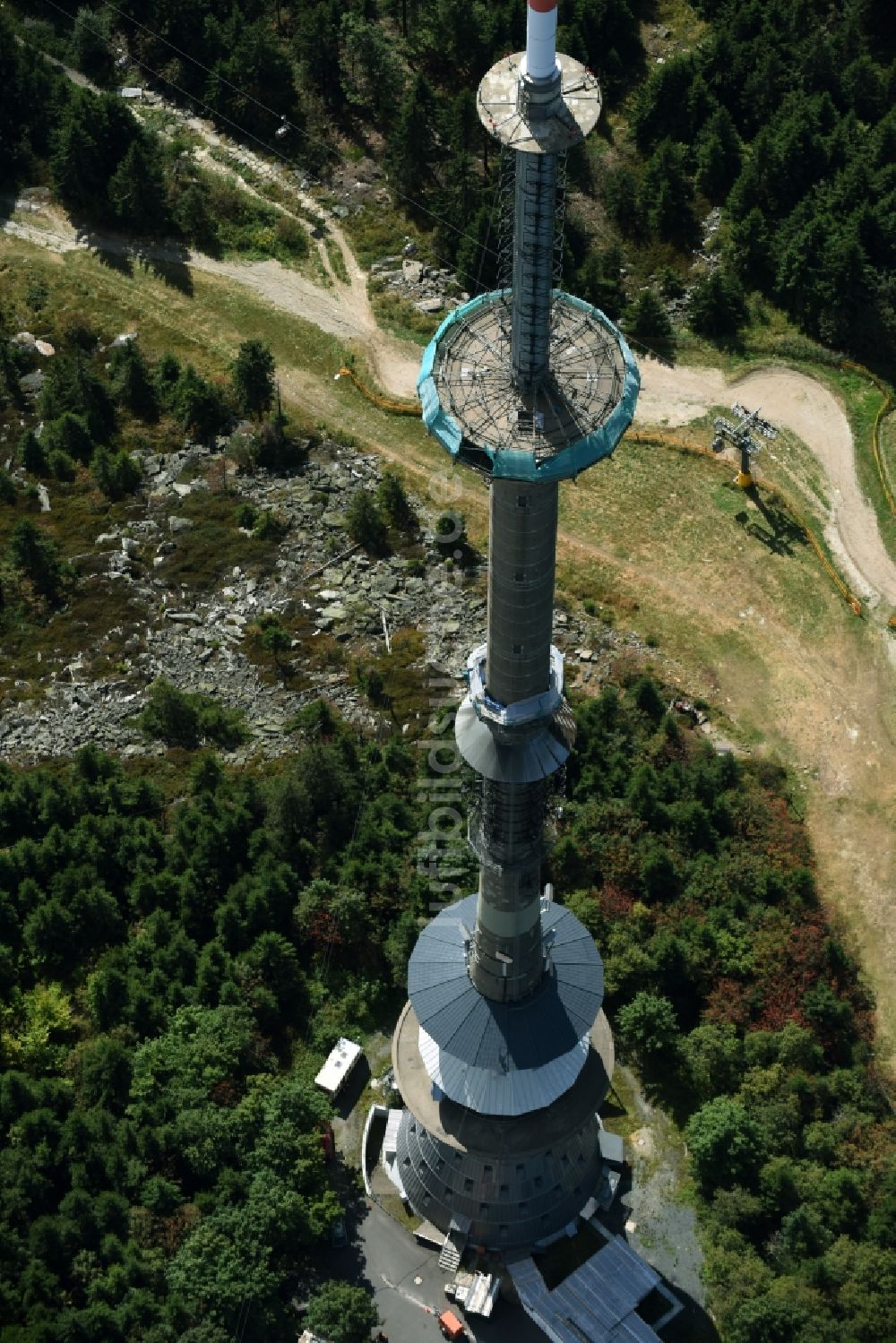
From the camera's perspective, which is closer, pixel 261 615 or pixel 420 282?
pixel 261 615

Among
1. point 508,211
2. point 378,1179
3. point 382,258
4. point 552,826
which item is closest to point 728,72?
point 382,258

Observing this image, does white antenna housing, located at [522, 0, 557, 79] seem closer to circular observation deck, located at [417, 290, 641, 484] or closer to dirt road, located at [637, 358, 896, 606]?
circular observation deck, located at [417, 290, 641, 484]

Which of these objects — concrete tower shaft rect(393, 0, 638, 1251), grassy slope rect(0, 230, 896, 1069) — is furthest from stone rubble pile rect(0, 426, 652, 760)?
concrete tower shaft rect(393, 0, 638, 1251)

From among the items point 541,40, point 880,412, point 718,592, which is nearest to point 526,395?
point 541,40

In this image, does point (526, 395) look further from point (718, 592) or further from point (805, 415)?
point (805, 415)

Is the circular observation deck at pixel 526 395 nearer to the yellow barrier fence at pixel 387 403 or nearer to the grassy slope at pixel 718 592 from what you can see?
the grassy slope at pixel 718 592

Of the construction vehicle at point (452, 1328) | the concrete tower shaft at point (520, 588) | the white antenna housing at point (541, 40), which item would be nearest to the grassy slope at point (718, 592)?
the construction vehicle at point (452, 1328)
